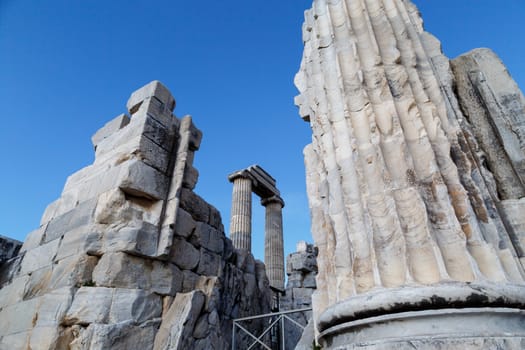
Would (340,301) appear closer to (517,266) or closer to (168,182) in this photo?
(517,266)

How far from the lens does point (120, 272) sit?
3.73 meters

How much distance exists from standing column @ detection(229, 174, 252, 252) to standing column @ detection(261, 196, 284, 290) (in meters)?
1.05

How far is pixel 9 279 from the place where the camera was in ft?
15.7

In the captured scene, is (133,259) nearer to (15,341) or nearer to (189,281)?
(189,281)

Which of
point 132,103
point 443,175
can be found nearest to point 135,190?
point 132,103

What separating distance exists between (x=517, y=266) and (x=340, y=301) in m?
0.99

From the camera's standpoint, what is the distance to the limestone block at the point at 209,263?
489 cm

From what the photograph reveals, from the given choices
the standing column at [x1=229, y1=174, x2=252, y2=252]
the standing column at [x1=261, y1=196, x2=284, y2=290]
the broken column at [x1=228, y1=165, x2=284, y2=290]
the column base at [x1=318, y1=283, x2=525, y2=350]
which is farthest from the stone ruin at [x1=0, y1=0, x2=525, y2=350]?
the standing column at [x1=261, y1=196, x2=284, y2=290]

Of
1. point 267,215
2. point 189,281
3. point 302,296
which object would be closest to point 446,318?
point 189,281

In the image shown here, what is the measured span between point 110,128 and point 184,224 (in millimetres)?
2216

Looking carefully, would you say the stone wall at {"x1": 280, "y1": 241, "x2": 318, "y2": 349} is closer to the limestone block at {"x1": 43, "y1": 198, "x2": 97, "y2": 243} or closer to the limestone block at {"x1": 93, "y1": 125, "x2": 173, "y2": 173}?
the limestone block at {"x1": 93, "y1": 125, "x2": 173, "y2": 173}

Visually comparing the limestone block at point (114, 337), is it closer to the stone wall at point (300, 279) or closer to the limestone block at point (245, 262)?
the limestone block at point (245, 262)

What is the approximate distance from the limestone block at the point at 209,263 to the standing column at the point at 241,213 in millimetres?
7273

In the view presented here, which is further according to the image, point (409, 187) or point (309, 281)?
point (309, 281)
